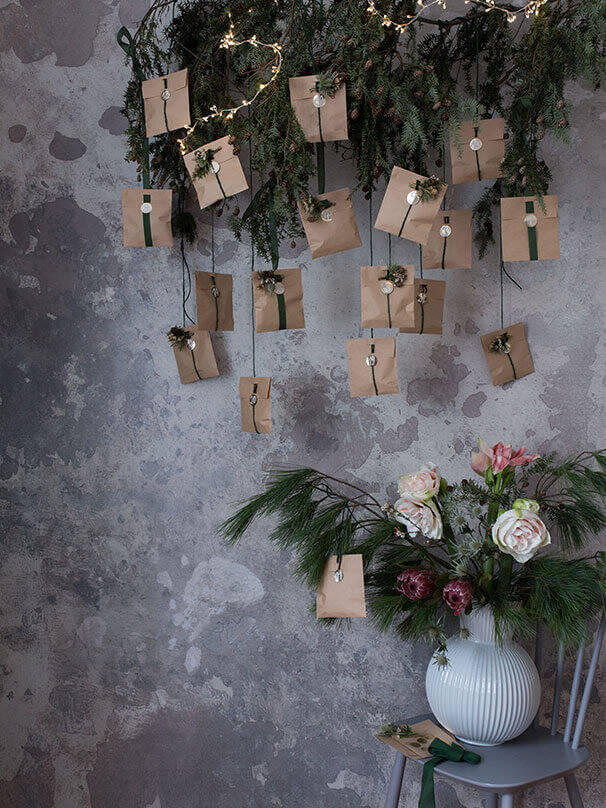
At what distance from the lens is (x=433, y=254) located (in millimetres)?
1762

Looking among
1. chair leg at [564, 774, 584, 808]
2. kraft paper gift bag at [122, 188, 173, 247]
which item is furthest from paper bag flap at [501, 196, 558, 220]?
chair leg at [564, 774, 584, 808]

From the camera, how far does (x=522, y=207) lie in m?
1.66

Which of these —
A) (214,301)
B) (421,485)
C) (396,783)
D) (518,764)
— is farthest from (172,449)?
(518,764)

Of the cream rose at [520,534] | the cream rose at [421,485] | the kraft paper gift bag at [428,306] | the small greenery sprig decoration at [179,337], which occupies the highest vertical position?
the kraft paper gift bag at [428,306]

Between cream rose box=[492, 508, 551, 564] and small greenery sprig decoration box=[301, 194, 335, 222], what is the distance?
0.77 metres

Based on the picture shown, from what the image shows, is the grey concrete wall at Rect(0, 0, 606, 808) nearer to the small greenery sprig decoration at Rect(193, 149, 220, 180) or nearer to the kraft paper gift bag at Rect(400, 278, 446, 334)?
the kraft paper gift bag at Rect(400, 278, 446, 334)

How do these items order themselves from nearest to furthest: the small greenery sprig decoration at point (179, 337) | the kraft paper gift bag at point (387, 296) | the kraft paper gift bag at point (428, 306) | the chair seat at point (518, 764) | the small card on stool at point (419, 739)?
the chair seat at point (518, 764) → the small card on stool at point (419, 739) → the kraft paper gift bag at point (387, 296) → the kraft paper gift bag at point (428, 306) → the small greenery sprig decoration at point (179, 337)

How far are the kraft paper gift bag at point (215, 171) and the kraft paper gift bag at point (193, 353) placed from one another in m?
0.35

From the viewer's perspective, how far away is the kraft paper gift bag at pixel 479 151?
166cm

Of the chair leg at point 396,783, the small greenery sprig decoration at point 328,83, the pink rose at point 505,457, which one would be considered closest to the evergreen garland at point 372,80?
the small greenery sprig decoration at point 328,83

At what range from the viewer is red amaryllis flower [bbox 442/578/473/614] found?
1524 mm

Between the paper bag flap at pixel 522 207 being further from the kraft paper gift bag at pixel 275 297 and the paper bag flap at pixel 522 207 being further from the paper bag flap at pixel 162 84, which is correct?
the paper bag flap at pixel 162 84

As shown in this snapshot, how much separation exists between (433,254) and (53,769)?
1681mm

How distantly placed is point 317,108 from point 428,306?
521 millimetres
